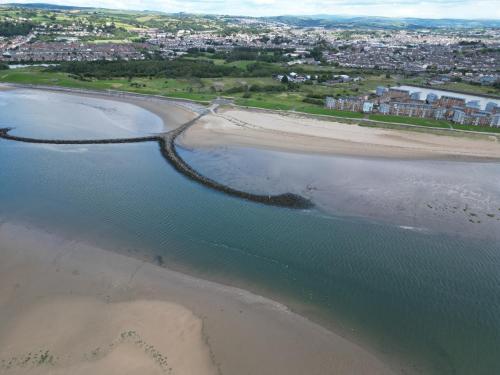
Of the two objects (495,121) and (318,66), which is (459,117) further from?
(318,66)

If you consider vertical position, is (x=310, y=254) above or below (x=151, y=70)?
below

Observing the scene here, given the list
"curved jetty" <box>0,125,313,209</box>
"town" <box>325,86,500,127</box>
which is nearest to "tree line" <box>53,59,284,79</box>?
"town" <box>325,86,500,127</box>

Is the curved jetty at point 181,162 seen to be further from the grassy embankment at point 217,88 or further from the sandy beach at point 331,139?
the grassy embankment at point 217,88

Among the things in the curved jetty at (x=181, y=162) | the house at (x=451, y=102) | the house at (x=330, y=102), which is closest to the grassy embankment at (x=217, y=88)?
the house at (x=330, y=102)

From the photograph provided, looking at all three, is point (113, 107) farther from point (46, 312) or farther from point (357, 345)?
point (357, 345)

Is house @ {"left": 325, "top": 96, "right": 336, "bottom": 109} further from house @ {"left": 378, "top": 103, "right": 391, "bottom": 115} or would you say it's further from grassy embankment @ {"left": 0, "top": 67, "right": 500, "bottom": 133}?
house @ {"left": 378, "top": 103, "right": 391, "bottom": 115}

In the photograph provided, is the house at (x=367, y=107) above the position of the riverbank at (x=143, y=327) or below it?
above

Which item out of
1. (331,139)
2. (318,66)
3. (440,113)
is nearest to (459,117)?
(440,113)
